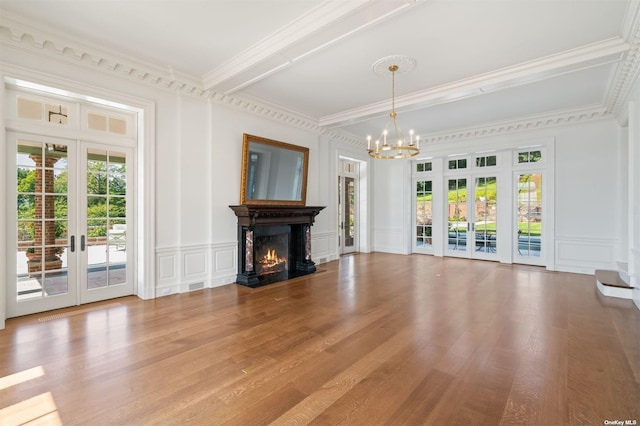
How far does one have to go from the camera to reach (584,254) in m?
6.15

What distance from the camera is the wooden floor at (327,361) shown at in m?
1.97

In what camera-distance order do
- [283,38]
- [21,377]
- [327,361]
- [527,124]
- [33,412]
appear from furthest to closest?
[527,124] < [283,38] < [327,361] < [21,377] < [33,412]

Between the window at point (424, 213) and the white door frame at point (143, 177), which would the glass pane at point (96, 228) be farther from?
the window at point (424, 213)

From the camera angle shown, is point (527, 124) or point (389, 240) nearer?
point (527, 124)

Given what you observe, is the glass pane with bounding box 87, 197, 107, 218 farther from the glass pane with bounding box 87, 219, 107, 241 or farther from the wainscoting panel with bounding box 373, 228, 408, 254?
the wainscoting panel with bounding box 373, 228, 408, 254

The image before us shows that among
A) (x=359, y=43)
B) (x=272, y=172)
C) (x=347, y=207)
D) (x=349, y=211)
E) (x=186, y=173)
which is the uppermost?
(x=359, y=43)

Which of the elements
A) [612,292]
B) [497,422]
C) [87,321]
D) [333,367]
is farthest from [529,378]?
[87,321]

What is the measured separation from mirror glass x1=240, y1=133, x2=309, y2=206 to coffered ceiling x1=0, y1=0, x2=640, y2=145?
0.90 metres

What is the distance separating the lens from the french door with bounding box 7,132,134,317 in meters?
3.62

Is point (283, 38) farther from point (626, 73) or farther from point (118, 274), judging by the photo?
point (626, 73)

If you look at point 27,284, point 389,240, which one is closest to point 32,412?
point 27,284

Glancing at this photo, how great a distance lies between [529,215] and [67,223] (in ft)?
28.5

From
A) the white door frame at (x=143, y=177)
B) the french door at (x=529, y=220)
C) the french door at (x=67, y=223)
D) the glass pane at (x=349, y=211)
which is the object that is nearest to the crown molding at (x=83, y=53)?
the white door frame at (x=143, y=177)

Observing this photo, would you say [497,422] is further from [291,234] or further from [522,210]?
[522,210]
